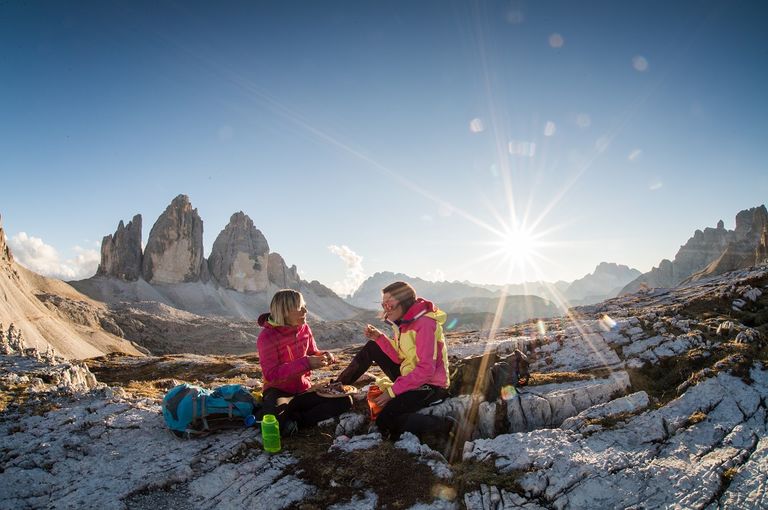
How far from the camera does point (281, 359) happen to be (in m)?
8.35

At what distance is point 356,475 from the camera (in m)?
6.06

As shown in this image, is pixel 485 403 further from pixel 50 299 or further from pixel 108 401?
pixel 50 299

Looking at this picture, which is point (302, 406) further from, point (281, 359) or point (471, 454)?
point (471, 454)

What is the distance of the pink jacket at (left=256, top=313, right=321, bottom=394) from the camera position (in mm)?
8141

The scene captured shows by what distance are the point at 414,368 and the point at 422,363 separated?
208mm

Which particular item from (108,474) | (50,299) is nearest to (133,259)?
(50,299)

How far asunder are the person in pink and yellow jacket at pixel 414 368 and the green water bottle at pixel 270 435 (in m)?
1.86

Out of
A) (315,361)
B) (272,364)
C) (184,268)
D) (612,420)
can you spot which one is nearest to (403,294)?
(315,361)

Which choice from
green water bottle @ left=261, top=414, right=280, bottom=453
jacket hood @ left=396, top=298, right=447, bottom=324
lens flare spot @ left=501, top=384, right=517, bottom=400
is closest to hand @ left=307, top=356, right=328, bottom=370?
green water bottle @ left=261, top=414, right=280, bottom=453

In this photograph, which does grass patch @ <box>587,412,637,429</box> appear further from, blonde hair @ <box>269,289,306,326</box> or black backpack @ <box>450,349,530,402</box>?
blonde hair @ <box>269,289,306,326</box>

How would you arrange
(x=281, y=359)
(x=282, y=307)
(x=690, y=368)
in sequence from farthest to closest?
(x=690, y=368) → (x=281, y=359) → (x=282, y=307)

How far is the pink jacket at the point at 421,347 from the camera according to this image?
733 cm

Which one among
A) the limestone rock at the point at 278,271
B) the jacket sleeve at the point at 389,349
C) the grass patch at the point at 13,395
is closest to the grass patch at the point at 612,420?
the jacket sleeve at the point at 389,349

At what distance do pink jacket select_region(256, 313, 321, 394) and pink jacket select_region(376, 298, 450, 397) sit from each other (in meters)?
2.02
